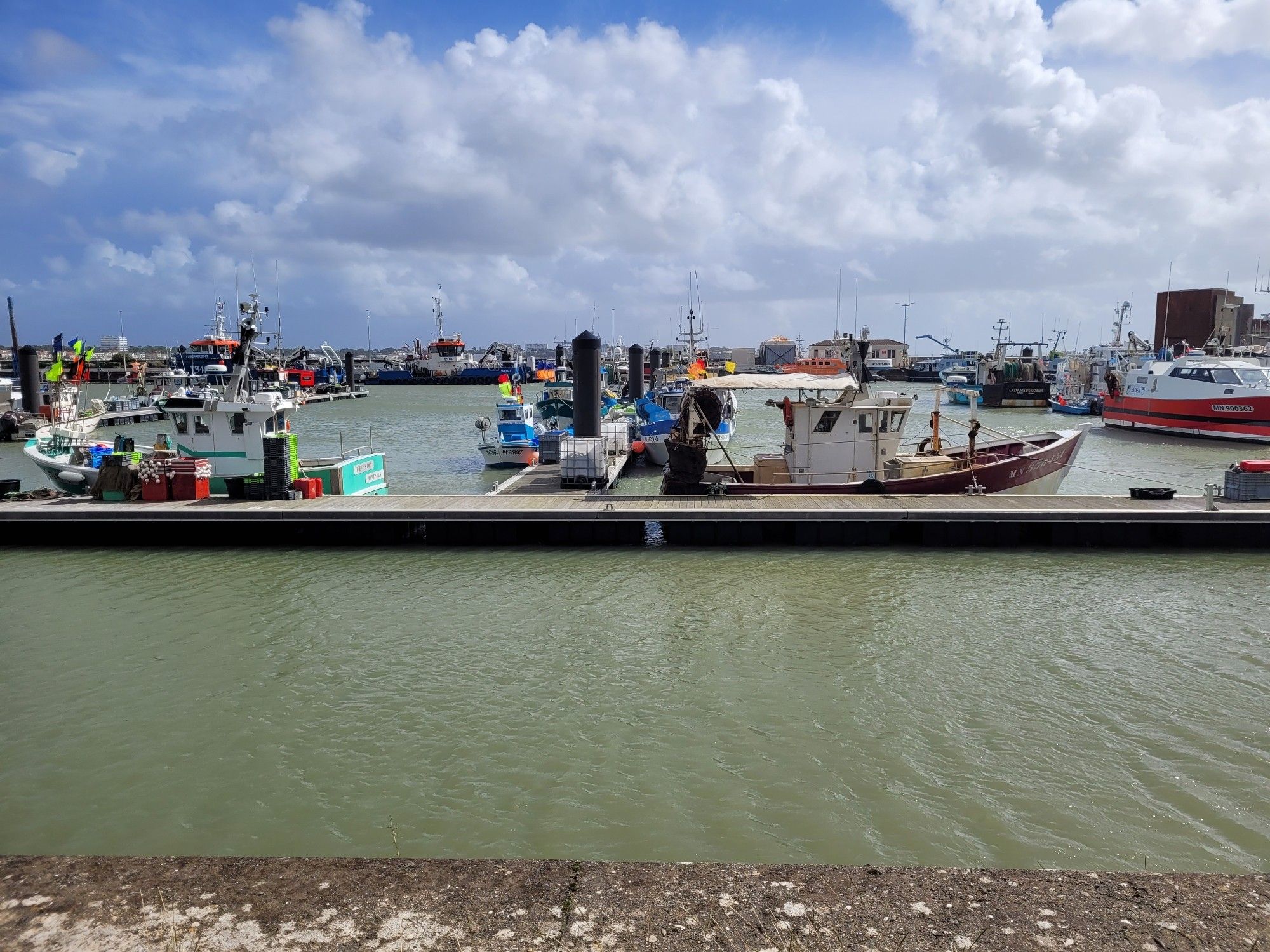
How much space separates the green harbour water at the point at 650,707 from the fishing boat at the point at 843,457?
303 centimetres

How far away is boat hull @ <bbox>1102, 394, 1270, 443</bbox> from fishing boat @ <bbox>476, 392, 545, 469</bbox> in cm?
3385

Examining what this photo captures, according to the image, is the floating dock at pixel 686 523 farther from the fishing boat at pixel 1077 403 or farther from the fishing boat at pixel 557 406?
the fishing boat at pixel 1077 403

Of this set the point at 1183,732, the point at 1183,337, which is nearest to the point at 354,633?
the point at 1183,732

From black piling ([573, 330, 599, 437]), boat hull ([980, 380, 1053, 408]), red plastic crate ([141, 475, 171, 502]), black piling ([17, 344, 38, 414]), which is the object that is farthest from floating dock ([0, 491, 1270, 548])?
boat hull ([980, 380, 1053, 408])

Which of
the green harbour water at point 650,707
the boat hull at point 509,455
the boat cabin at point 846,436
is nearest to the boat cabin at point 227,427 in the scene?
→ the green harbour water at point 650,707

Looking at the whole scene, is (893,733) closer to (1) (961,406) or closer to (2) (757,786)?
(2) (757,786)

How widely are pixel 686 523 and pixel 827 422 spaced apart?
14.8ft

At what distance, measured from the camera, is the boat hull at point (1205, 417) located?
42562 mm

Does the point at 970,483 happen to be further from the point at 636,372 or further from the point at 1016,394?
the point at 1016,394

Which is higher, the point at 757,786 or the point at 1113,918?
the point at 1113,918

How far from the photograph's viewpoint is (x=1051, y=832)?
24.7 ft

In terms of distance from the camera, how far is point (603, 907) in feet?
15.5

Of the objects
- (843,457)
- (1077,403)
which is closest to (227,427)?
(843,457)

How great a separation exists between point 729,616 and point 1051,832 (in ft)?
22.4
